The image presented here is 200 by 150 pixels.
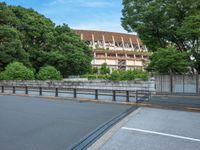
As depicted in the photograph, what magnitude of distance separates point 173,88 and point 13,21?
25.8 meters

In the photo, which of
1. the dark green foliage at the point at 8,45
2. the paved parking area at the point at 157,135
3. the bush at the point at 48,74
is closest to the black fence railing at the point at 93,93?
the paved parking area at the point at 157,135

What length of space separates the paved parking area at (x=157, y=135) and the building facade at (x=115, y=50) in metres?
70.6

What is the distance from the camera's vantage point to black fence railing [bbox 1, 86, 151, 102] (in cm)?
1811

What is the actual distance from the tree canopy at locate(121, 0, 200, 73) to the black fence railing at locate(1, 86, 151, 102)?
7.71 meters

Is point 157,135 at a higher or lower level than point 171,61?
lower

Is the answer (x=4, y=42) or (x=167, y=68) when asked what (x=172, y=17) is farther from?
(x=4, y=42)

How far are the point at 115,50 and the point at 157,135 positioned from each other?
293ft

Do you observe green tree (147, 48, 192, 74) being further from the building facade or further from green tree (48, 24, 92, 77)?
the building facade

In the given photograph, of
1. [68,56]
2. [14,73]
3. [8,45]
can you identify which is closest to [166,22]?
[14,73]

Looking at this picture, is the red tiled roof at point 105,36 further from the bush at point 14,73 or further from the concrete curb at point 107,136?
the concrete curb at point 107,136

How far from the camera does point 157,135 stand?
27.3 feet

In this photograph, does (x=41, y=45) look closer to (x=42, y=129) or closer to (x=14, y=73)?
(x=14, y=73)

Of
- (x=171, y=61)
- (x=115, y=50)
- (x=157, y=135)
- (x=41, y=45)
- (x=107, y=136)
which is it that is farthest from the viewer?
(x=115, y=50)

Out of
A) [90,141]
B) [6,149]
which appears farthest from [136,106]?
[6,149]
